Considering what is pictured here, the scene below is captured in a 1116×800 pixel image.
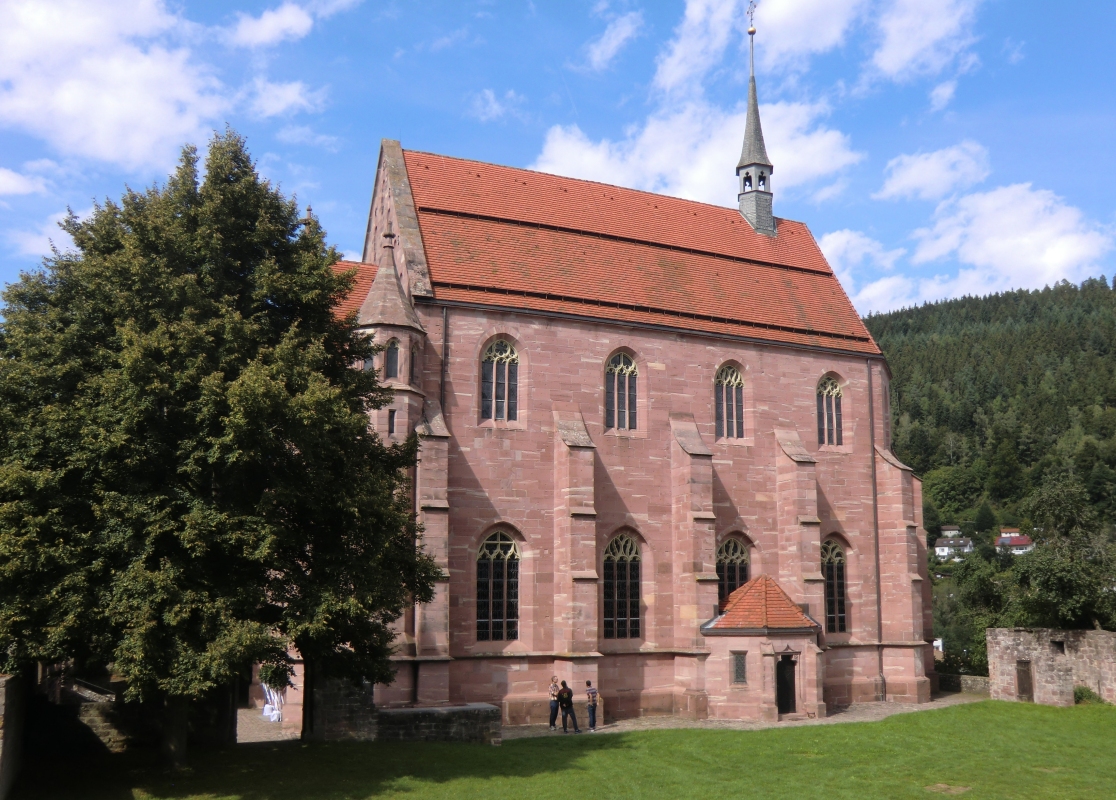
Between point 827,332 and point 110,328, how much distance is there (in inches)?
1046

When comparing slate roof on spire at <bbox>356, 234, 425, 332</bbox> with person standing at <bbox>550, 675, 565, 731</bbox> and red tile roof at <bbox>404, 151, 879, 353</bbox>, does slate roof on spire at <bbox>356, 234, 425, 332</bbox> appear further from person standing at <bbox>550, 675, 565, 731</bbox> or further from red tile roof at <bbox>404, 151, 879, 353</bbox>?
person standing at <bbox>550, 675, 565, 731</bbox>

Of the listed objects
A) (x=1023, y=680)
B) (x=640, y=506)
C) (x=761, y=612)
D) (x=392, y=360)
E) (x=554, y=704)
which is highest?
(x=392, y=360)

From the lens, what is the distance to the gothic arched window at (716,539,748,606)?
32938mm

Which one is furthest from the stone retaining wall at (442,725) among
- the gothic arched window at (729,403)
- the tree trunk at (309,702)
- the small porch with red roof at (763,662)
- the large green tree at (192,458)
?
the gothic arched window at (729,403)

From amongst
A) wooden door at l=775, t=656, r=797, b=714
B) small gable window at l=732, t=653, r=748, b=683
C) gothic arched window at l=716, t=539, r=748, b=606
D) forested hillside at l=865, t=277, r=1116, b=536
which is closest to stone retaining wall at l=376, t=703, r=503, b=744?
small gable window at l=732, t=653, r=748, b=683

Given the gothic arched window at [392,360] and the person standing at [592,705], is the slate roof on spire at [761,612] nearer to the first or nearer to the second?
the person standing at [592,705]

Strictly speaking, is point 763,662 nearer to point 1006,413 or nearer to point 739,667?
point 739,667

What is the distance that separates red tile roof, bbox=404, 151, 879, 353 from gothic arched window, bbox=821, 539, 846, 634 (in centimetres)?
782

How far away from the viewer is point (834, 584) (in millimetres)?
35125

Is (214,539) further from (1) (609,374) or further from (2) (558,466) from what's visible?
(1) (609,374)

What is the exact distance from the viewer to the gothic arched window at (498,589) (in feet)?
94.0

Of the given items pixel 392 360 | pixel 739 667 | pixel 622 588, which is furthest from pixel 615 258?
pixel 739 667

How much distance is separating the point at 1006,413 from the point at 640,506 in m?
131

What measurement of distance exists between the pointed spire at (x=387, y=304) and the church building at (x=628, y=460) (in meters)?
0.09
